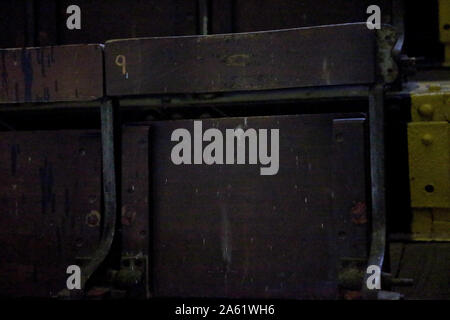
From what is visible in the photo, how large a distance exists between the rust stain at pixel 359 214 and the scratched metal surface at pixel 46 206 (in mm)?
1112

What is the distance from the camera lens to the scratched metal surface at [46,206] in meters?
2.54

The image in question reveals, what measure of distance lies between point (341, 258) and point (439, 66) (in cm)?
118

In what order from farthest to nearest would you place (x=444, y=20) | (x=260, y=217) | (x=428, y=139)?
(x=444, y=20)
(x=260, y=217)
(x=428, y=139)

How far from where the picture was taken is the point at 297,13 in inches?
119

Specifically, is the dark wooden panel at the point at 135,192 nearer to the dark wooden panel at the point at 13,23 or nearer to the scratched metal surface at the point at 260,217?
the scratched metal surface at the point at 260,217

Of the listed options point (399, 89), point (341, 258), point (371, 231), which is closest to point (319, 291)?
point (341, 258)

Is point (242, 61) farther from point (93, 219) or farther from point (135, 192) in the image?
point (93, 219)

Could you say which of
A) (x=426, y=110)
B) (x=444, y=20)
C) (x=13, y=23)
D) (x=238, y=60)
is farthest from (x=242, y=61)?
(x=13, y=23)

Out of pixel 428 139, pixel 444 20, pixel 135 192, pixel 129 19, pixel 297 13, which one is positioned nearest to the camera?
pixel 428 139

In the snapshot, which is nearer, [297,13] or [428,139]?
[428,139]

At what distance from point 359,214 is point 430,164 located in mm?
347

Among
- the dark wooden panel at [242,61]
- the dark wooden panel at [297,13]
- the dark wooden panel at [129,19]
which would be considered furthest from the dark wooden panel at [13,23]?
the dark wooden panel at [297,13]

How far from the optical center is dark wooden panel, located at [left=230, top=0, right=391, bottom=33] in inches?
115

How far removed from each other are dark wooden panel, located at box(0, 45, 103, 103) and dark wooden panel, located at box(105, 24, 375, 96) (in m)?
0.07
